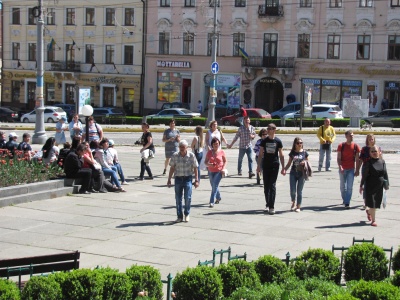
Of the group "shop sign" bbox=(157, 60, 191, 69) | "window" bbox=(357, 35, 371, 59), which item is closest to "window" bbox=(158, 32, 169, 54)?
"shop sign" bbox=(157, 60, 191, 69)

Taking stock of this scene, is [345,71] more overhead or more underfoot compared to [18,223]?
more overhead

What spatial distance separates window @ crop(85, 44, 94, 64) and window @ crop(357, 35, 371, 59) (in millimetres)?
21506

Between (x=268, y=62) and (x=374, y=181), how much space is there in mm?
42226

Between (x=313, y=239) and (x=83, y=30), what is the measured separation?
51.0 meters

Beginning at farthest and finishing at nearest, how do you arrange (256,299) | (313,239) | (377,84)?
(377,84), (313,239), (256,299)

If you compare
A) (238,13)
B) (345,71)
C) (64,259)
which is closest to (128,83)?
(238,13)

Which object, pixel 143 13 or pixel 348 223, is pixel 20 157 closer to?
pixel 348 223

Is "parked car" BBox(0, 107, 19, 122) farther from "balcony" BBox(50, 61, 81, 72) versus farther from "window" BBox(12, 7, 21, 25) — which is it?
"window" BBox(12, 7, 21, 25)

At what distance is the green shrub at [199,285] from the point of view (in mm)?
8469

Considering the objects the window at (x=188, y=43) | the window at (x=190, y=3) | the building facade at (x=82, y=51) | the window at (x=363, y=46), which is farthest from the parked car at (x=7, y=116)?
the window at (x=363, y=46)

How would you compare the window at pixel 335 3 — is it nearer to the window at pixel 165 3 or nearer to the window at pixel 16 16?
the window at pixel 165 3

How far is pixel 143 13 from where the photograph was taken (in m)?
59.8

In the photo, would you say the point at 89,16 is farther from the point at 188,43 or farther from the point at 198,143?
the point at 198,143

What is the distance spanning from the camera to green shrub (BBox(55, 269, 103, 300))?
325 inches
